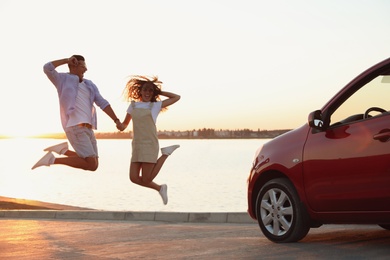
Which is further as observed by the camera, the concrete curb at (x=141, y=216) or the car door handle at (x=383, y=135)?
the concrete curb at (x=141, y=216)

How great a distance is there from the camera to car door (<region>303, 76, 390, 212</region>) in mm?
7843

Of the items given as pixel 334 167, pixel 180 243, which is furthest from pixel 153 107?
pixel 334 167

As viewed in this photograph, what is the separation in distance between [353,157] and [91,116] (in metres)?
4.46

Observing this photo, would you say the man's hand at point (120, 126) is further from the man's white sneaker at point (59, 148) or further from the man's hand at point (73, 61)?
the man's hand at point (73, 61)

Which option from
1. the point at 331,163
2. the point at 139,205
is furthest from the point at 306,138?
the point at 139,205

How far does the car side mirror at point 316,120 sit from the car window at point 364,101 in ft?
0.47

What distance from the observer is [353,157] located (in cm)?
812

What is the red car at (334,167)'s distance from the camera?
791cm

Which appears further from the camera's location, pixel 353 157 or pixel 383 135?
pixel 353 157

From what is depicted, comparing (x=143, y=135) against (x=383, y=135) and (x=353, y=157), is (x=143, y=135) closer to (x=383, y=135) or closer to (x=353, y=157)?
(x=353, y=157)

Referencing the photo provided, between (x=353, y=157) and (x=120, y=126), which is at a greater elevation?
(x=120, y=126)

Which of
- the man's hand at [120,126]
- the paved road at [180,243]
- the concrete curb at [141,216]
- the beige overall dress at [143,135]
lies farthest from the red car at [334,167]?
the concrete curb at [141,216]

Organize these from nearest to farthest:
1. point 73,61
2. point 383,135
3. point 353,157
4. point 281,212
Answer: point 383,135
point 353,157
point 281,212
point 73,61

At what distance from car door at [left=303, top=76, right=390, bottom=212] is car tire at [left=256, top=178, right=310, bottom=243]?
221 millimetres
